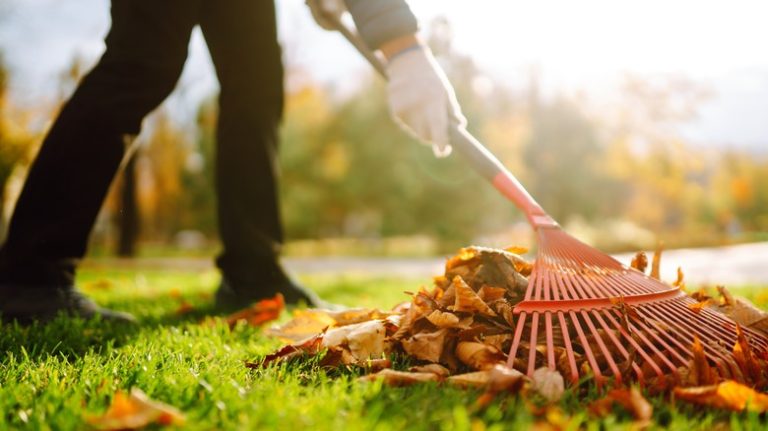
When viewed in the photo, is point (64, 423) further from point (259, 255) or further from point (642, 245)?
point (642, 245)

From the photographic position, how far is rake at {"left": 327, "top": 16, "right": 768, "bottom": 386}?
135 centimetres

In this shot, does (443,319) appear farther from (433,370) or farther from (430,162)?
(430,162)

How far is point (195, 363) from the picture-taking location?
1.49 meters

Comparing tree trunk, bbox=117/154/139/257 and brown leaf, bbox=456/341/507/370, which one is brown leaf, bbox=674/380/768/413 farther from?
tree trunk, bbox=117/154/139/257

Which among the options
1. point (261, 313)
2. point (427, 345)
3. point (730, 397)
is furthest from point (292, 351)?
point (730, 397)

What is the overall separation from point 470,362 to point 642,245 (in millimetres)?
12948

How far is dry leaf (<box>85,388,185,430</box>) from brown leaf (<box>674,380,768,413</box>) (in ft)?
3.19

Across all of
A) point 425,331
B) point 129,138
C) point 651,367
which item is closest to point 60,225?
point 129,138

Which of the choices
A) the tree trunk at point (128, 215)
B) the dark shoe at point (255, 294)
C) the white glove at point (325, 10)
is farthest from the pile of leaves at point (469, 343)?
the tree trunk at point (128, 215)

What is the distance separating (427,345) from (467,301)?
5.9 inches

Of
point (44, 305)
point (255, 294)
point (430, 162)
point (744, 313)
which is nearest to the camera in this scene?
point (744, 313)

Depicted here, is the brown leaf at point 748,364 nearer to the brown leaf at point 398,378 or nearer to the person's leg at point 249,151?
the brown leaf at point 398,378

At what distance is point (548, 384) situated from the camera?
125cm

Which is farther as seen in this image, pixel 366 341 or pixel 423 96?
pixel 423 96
